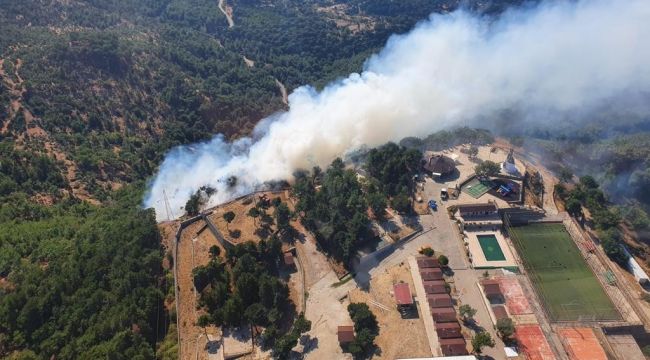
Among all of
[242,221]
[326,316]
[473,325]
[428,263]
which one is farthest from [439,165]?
[242,221]

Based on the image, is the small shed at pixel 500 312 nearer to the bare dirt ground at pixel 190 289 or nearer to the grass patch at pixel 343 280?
the grass patch at pixel 343 280

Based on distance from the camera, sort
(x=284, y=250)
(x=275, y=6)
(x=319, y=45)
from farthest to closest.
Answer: (x=275, y=6) → (x=319, y=45) → (x=284, y=250)

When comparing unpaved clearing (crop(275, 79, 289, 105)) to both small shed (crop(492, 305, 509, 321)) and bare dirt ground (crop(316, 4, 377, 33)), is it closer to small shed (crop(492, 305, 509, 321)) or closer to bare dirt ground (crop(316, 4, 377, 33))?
bare dirt ground (crop(316, 4, 377, 33))

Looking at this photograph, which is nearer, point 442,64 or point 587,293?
point 587,293

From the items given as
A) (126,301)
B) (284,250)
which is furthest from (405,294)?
(126,301)

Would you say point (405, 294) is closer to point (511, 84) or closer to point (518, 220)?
point (518, 220)
